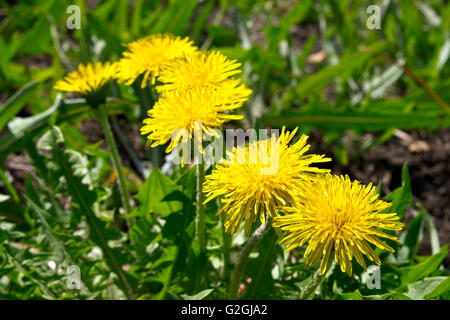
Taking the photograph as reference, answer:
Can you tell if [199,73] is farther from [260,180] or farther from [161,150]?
[161,150]

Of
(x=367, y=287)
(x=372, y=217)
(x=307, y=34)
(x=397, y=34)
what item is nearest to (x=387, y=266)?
(x=367, y=287)

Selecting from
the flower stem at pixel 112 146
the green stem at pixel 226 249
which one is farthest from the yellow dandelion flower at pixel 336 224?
the flower stem at pixel 112 146

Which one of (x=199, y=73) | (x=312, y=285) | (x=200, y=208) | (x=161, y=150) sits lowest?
(x=312, y=285)

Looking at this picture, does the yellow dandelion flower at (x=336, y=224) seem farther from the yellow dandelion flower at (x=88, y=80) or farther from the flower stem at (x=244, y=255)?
the yellow dandelion flower at (x=88, y=80)

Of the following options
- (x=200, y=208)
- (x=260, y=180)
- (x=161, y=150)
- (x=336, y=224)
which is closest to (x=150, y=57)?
(x=200, y=208)
